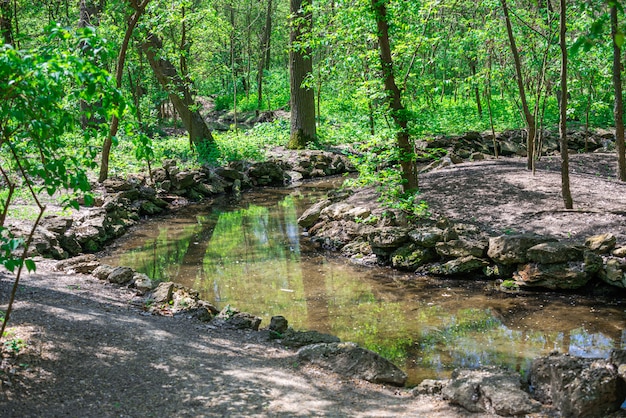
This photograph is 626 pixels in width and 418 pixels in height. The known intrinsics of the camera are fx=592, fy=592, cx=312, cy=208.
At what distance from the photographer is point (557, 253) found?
876cm

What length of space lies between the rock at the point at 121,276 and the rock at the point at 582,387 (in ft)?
20.1

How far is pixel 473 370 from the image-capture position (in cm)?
565

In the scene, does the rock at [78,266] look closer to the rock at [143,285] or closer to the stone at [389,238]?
the rock at [143,285]

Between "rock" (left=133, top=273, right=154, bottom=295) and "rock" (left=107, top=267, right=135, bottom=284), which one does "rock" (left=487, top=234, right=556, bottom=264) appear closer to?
"rock" (left=133, top=273, right=154, bottom=295)

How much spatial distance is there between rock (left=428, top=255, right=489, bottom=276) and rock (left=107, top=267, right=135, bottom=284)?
502 cm

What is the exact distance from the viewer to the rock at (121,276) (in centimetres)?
895

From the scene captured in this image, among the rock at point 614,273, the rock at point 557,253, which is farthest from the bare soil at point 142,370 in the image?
the rock at point 614,273

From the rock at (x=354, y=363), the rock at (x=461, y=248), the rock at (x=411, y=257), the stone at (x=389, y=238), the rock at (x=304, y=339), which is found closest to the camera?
the rock at (x=354, y=363)

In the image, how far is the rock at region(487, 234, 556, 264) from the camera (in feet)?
30.0

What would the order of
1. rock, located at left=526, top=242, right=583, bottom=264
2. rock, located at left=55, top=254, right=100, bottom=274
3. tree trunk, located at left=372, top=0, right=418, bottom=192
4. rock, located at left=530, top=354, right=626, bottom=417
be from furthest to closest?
tree trunk, located at left=372, top=0, right=418, bottom=192, rock, located at left=55, top=254, right=100, bottom=274, rock, located at left=526, top=242, right=583, bottom=264, rock, located at left=530, top=354, right=626, bottom=417

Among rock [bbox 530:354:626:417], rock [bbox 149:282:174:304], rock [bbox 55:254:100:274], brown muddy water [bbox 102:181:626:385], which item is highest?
rock [bbox 55:254:100:274]

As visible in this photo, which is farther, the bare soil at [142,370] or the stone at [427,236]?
the stone at [427,236]

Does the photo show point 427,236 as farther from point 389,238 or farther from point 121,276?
point 121,276

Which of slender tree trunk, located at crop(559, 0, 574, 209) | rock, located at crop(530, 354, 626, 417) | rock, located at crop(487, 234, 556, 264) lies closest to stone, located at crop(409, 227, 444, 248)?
rock, located at crop(487, 234, 556, 264)
